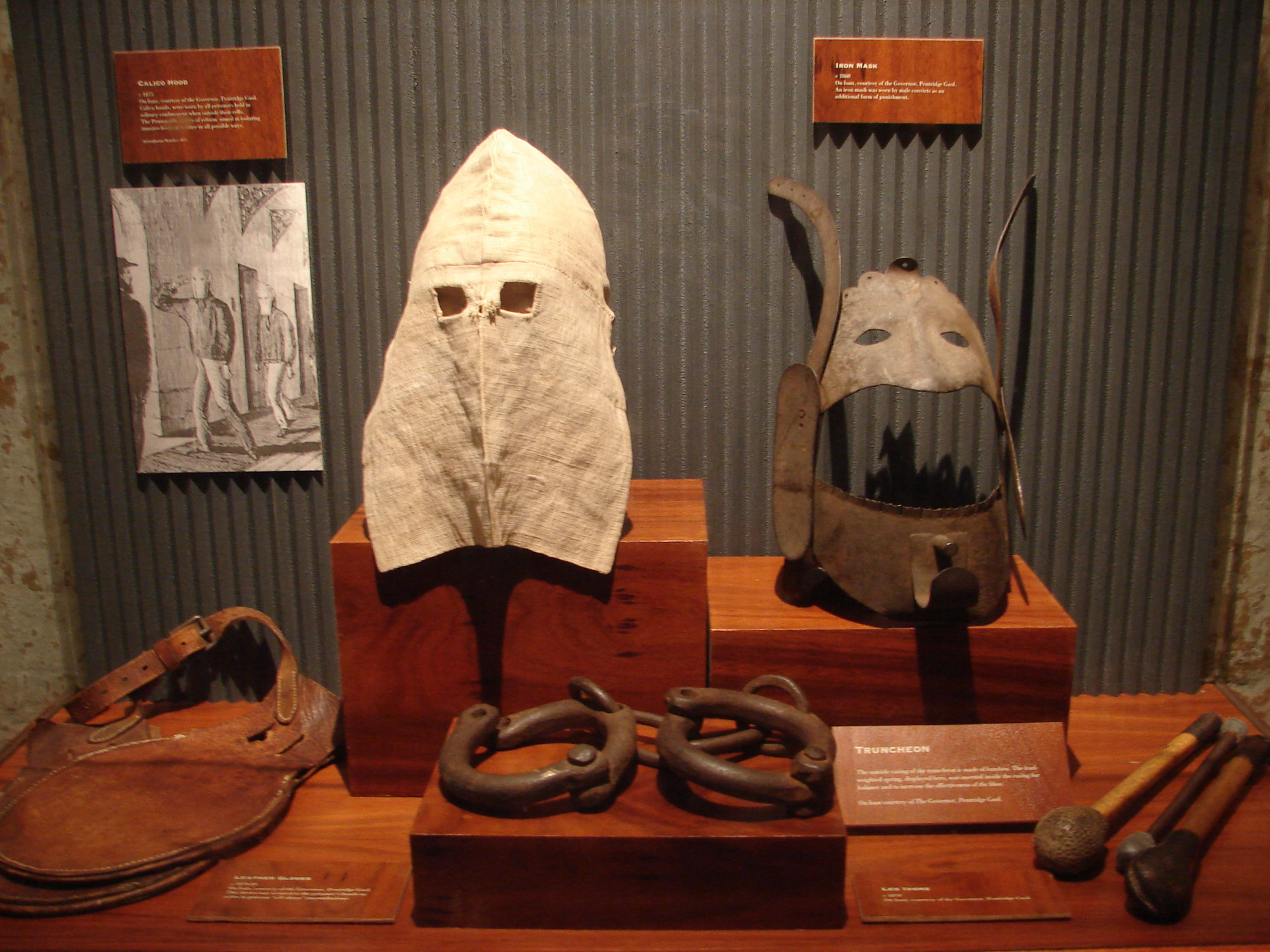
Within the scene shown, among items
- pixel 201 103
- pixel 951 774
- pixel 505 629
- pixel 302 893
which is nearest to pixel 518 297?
pixel 505 629

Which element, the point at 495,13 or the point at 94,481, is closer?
the point at 495,13

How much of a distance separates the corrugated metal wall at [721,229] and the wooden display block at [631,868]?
902mm

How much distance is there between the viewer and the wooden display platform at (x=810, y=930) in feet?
4.61

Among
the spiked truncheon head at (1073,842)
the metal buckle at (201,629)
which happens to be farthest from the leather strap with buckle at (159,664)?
the spiked truncheon head at (1073,842)

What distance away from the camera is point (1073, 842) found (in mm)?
1517

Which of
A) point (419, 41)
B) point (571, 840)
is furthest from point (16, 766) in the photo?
point (419, 41)

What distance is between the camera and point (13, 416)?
2092mm

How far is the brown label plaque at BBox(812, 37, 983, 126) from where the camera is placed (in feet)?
6.34

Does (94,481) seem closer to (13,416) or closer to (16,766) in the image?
(13,416)

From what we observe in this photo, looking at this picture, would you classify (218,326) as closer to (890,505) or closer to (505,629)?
(505,629)

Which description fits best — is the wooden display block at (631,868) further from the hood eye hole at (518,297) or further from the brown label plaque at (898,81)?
the brown label plaque at (898,81)

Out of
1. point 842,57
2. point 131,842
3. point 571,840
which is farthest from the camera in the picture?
point 842,57

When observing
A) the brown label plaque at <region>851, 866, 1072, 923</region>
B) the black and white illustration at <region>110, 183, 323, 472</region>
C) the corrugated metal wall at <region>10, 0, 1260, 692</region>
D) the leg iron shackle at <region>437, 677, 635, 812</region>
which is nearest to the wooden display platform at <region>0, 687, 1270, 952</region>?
the brown label plaque at <region>851, 866, 1072, 923</region>

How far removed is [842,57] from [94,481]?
6.35ft
